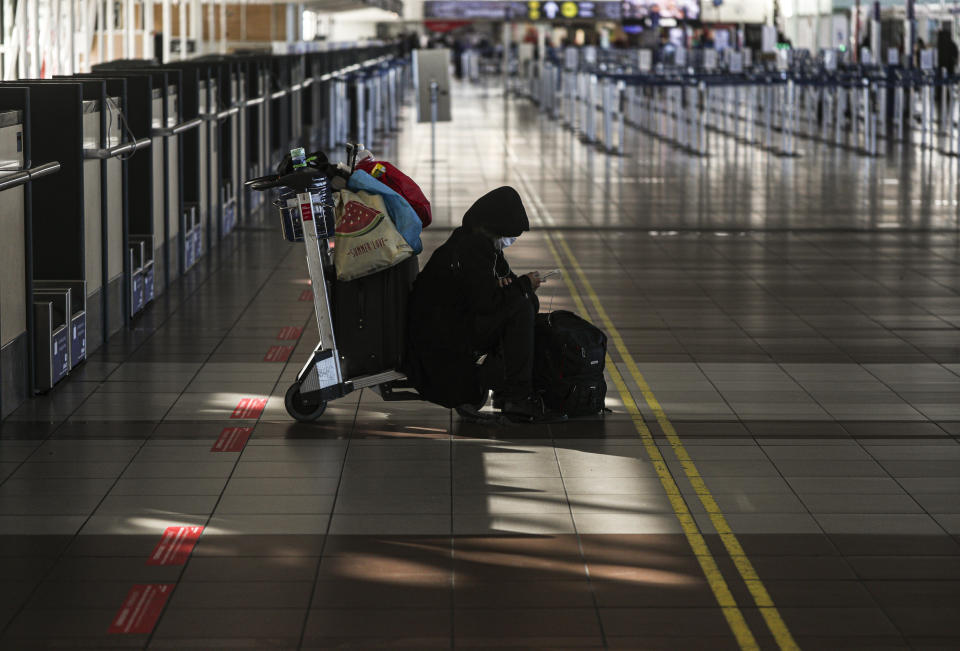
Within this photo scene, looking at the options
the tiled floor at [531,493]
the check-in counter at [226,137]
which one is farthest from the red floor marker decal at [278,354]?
the check-in counter at [226,137]

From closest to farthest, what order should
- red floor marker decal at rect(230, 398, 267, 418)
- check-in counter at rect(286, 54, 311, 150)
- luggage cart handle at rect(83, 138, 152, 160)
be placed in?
red floor marker decal at rect(230, 398, 267, 418), luggage cart handle at rect(83, 138, 152, 160), check-in counter at rect(286, 54, 311, 150)

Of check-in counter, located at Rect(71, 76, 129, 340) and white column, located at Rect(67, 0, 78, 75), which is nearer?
check-in counter, located at Rect(71, 76, 129, 340)

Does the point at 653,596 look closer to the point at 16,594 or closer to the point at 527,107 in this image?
the point at 16,594

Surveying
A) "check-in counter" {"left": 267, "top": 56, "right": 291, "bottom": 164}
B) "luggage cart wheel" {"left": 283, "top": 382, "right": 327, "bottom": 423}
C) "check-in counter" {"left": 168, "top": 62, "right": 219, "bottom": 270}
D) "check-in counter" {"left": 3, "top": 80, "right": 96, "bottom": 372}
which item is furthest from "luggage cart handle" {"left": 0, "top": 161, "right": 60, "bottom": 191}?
"check-in counter" {"left": 267, "top": 56, "right": 291, "bottom": 164}

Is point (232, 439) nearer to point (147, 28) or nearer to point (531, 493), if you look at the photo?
point (531, 493)

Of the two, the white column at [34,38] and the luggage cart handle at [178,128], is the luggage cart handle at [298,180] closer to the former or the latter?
the luggage cart handle at [178,128]

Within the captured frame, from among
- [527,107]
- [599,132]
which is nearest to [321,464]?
[599,132]

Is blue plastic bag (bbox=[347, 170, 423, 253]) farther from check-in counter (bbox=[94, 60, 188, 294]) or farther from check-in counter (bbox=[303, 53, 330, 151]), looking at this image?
check-in counter (bbox=[303, 53, 330, 151])

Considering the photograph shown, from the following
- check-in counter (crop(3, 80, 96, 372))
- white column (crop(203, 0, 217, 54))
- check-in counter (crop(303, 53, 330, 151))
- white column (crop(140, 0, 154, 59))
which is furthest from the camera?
white column (crop(203, 0, 217, 54))

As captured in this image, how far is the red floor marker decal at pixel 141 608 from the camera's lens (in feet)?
14.3

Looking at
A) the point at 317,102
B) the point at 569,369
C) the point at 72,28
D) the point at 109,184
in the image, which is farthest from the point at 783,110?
the point at 569,369

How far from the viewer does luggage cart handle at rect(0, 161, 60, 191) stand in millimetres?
6551

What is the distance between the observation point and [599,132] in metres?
29.7

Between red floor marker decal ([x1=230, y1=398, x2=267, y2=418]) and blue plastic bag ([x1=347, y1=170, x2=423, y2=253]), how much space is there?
1.24 m
